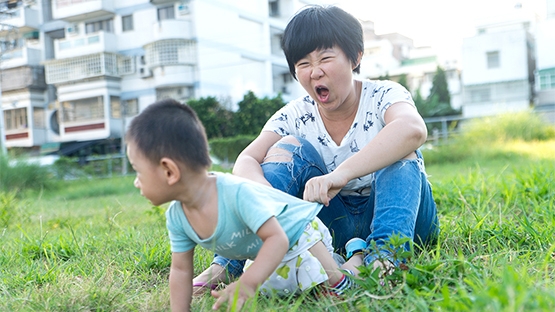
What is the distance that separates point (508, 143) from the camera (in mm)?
9102

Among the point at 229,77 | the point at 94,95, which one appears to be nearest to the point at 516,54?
the point at 229,77

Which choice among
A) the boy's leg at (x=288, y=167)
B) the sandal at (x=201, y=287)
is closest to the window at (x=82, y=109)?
the boy's leg at (x=288, y=167)

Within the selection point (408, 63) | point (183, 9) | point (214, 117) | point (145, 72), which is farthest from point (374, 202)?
point (408, 63)

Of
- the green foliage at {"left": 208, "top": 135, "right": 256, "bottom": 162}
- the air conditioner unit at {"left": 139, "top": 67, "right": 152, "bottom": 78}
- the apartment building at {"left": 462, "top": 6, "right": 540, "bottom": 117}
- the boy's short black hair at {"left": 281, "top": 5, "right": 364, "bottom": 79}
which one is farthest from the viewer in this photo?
the apartment building at {"left": 462, "top": 6, "right": 540, "bottom": 117}

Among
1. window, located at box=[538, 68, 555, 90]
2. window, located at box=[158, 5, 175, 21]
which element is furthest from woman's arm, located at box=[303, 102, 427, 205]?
window, located at box=[538, 68, 555, 90]

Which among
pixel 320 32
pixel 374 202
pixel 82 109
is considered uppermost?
pixel 82 109

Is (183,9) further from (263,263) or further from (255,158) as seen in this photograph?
(263,263)

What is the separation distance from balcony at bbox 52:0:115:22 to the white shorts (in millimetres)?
20791

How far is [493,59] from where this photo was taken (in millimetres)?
23688

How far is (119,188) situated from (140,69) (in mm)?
13165

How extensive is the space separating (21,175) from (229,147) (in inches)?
208

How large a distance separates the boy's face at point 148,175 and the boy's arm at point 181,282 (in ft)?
0.73

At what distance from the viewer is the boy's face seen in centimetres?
127

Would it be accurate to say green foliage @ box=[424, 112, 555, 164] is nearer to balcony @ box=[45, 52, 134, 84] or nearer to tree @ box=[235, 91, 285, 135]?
tree @ box=[235, 91, 285, 135]
